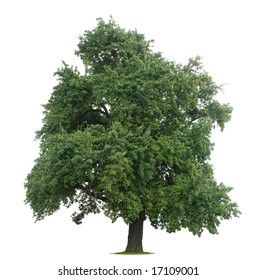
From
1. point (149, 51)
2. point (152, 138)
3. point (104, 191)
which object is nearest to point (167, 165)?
point (152, 138)

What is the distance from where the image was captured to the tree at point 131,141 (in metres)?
28.7

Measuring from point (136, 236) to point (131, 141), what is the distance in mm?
6011

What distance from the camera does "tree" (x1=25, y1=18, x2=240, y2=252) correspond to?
2872cm

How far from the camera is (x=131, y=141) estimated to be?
29703mm

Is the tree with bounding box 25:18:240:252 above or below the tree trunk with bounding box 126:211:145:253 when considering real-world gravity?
above

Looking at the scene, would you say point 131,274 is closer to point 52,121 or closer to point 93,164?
point 93,164

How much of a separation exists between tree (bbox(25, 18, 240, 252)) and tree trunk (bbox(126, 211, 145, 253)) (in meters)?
0.06

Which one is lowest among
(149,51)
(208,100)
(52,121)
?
(52,121)

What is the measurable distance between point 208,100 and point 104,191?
9.08 meters

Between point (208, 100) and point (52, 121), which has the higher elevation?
point (208, 100)

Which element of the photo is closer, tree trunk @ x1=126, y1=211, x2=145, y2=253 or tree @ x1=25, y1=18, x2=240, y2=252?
tree @ x1=25, y1=18, x2=240, y2=252

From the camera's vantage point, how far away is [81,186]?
3014 centimetres

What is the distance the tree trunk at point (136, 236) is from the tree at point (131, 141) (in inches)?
2.2

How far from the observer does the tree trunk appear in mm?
32156
